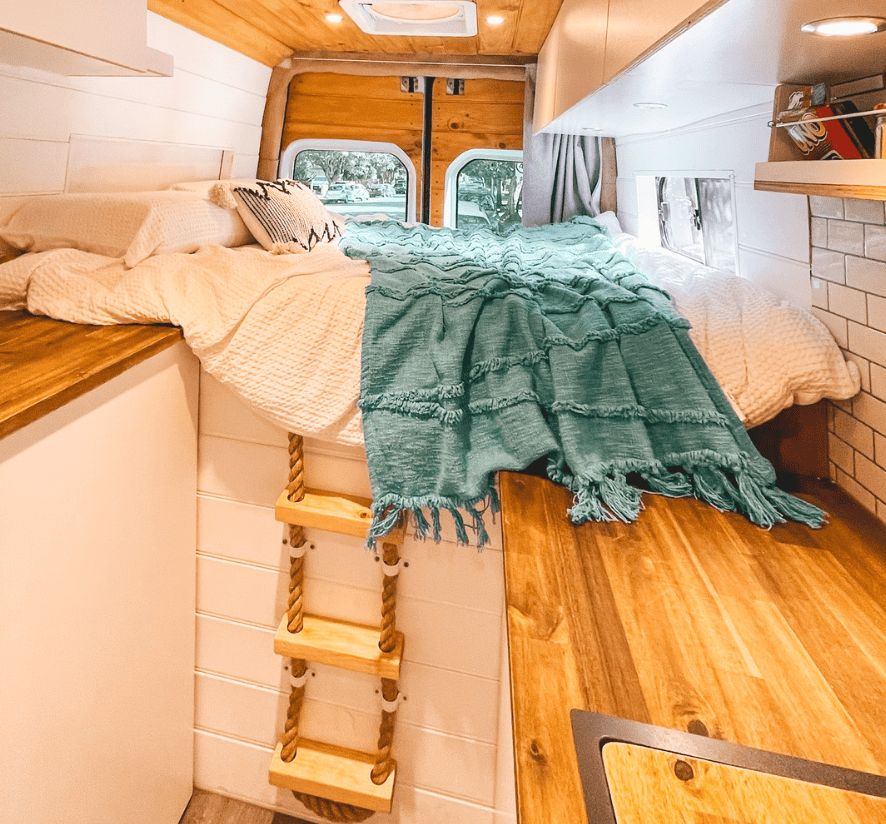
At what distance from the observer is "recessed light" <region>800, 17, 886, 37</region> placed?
82cm

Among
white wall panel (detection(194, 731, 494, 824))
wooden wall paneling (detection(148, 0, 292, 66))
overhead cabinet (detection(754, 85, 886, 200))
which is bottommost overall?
white wall panel (detection(194, 731, 494, 824))

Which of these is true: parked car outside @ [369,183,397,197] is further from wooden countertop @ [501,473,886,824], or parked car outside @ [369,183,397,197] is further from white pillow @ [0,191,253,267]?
wooden countertop @ [501,473,886,824]

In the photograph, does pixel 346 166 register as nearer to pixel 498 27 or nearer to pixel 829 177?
pixel 498 27

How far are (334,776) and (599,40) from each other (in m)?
1.96

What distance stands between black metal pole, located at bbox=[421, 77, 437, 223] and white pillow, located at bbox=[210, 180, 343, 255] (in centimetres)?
141

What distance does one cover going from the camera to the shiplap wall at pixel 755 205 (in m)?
1.63

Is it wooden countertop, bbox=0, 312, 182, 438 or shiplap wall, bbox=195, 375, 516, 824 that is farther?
shiplap wall, bbox=195, 375, 516, 824

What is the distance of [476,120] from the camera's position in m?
3.83


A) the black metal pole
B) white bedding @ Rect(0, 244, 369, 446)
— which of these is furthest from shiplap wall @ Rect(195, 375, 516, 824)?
the black metal pole

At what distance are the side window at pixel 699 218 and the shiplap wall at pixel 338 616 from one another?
122 centimetres

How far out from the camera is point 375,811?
1.99m

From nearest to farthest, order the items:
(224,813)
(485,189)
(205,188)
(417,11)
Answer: (224,813) → (205,188) → (417,11) → (485,189)

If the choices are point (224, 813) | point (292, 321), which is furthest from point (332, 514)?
point (224, 813)

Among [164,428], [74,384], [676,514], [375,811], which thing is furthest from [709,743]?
[375,811]
